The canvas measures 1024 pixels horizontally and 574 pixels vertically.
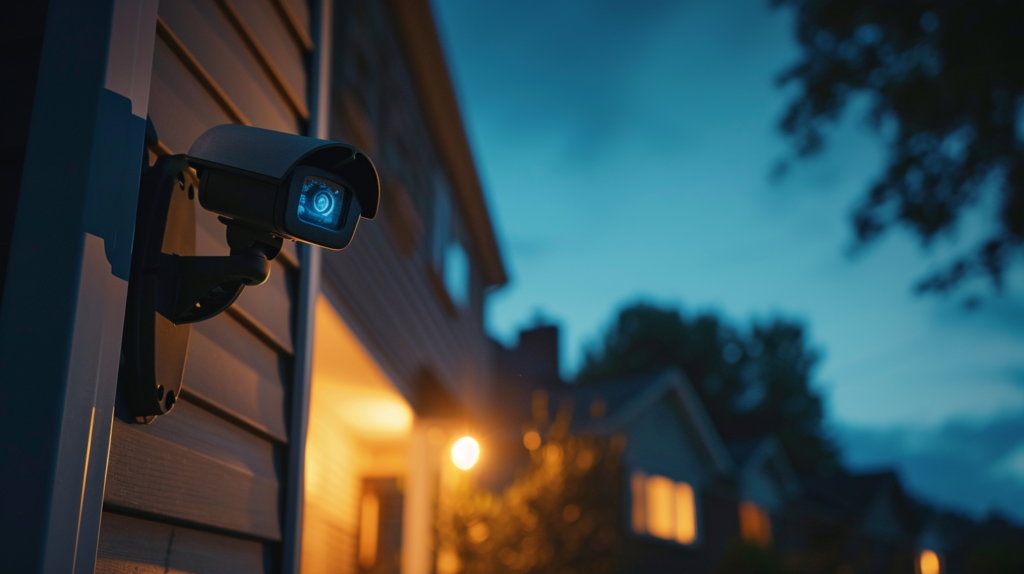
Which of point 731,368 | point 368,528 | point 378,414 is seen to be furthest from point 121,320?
point 731,368

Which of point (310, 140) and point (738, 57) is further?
point (738, 57)

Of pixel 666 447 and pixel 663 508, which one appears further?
pixel 666 447

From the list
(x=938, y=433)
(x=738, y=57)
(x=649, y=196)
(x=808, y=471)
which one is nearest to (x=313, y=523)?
(x=808, y=471)

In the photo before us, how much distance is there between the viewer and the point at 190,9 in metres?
1.55

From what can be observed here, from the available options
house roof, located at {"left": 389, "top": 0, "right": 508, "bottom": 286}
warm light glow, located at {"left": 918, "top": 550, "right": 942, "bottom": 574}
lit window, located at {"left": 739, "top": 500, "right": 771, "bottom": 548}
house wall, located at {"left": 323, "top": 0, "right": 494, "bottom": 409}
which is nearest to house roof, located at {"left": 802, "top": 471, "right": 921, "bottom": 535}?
warm light glow, located at {"left": 918, "top": 550, "right": 942, "bottom": 574}

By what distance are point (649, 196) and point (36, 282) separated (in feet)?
305

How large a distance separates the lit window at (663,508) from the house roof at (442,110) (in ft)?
25.5

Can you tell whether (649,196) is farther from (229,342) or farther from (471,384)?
(229,342)

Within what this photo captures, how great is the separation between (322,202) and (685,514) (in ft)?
60.2

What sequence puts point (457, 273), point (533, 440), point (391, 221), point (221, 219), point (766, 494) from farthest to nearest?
point (766, 494)
point (533, 440)
point (457, 273)
point (391, 221)
point (221, 219)

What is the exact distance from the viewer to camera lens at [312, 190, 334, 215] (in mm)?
1320

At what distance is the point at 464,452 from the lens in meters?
6.77

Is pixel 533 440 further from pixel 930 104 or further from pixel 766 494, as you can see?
pixel 766 494

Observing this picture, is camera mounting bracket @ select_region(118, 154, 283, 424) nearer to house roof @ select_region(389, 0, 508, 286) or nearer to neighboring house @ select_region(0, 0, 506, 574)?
neighboring house @ select_region(0, 0, 506, 574)
